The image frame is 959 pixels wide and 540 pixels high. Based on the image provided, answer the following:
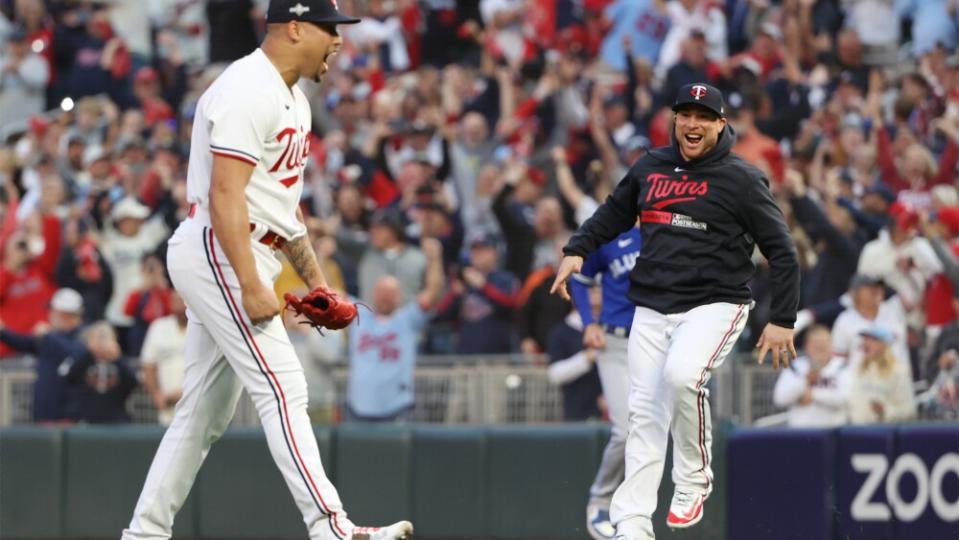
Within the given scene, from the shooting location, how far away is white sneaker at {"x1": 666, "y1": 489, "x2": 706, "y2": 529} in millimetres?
6602

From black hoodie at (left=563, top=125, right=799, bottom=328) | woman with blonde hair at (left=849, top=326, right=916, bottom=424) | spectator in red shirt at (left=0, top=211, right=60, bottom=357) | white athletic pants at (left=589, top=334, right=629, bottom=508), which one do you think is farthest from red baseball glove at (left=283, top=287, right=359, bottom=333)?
spectator in red shirt at (left=0, top=211, right=60, bottom=357)

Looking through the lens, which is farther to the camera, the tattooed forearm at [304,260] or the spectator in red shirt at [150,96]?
the spectator in red shirt at [150,96]

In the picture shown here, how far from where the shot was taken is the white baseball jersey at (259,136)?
231 inches

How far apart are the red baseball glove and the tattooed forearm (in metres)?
0.13

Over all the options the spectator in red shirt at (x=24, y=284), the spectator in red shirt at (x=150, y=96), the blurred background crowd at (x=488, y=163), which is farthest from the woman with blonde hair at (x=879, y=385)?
the spectator in red shirt at (x=150, y=96)

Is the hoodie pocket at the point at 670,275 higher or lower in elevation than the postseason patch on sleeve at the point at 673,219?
lower

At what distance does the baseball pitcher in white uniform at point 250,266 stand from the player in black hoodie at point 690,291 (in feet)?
4.34

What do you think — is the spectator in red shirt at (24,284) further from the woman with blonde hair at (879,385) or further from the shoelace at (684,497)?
the shoelace at (684,497)

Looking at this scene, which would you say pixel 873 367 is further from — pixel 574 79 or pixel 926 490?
pixel 574 79

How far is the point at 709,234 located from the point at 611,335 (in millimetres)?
1868

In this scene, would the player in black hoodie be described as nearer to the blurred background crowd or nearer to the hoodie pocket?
the hoodie pocket

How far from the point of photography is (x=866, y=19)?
1359cm

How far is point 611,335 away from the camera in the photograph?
28.2ft

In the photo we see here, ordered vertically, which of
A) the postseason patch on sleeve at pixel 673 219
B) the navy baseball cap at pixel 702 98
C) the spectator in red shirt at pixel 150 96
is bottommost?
the postseason patch on sleeve at pixel 673 219
